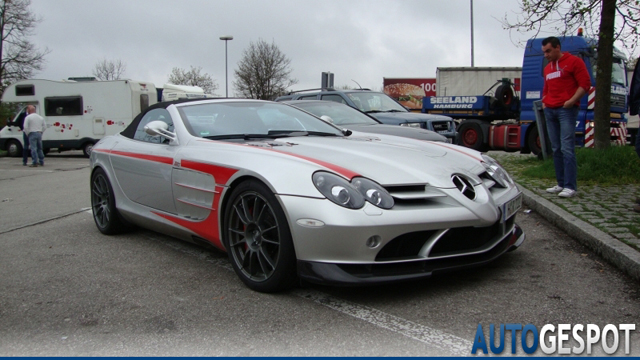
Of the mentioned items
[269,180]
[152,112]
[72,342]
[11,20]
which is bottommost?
[72,342]

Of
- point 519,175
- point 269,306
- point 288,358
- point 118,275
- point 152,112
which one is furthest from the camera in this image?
point 519,175

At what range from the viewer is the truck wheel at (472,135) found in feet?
49.7

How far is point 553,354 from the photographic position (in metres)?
2.68

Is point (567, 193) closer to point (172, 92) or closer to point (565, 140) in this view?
point (565, 140)

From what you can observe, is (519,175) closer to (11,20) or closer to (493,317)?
(493,317)

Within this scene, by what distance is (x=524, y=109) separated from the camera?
13.5 metres

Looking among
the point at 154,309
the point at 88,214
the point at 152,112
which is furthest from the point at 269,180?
the point at 88,214

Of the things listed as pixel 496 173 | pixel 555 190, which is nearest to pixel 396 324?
pixel 496 173

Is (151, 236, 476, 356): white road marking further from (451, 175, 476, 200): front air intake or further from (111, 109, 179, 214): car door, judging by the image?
(111, 109, 179, 214): car door

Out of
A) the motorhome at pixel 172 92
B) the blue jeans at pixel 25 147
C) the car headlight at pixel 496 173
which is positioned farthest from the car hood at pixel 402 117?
the blue jeans at pixel 25 147

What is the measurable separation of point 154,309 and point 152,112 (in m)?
2.46

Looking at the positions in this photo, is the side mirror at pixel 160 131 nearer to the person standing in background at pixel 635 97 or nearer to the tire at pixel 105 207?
the tire at pixel 105 207

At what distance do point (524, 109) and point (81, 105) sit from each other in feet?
46.1

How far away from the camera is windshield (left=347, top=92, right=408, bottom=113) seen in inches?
441
